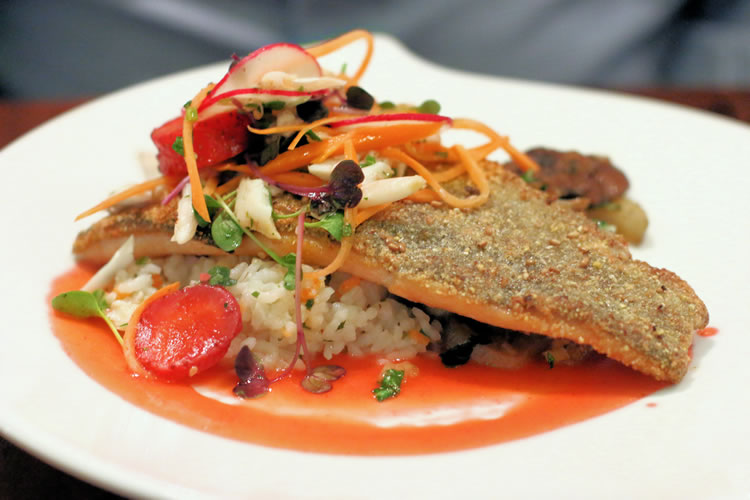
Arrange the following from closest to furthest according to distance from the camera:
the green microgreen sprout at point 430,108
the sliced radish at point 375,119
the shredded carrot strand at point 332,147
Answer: the shredded carrot strand at point 332,147
the sliced radish at point 375,119
the green microgreen sprout at point 430,108

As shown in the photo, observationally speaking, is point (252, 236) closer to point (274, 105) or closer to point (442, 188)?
point (274, 105)

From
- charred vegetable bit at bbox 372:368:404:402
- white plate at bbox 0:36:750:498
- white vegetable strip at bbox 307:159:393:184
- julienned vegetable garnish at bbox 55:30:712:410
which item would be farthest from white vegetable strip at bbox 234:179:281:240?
white plate at bbox 0:36:750:498

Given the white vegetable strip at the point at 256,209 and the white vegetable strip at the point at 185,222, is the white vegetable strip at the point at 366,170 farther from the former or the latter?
the white vegetable strip at the point at 185,222

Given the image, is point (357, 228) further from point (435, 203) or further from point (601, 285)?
point (601, 285)

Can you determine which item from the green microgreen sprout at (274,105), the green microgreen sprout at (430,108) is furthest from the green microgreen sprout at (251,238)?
the green microgreen sprout at (430,108)

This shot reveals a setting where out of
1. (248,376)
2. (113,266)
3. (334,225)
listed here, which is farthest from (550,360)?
(113,266)

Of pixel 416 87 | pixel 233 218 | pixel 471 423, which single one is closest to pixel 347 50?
pixel 416 87
